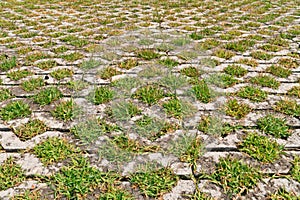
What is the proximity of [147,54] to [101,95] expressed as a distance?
4.47 feet

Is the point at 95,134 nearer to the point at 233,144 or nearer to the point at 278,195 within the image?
the point at 233,144

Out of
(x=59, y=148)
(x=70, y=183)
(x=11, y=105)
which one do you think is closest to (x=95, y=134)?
(x=59, y=148)

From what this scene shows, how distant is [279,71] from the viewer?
12.5ft

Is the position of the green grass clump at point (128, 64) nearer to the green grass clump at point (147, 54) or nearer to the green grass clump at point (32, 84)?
the green grass clump at point (147, 54)

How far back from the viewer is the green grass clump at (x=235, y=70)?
3.79m

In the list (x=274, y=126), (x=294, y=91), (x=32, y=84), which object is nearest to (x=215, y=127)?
(x=274, y=126)

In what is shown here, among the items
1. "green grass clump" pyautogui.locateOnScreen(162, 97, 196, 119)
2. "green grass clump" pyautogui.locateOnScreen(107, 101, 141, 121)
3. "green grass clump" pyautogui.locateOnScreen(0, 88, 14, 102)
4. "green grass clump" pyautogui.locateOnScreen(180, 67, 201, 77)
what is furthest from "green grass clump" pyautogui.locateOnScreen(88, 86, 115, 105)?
"green grass clump" pyautogui.locateOnScreen(180, 67, 201, 77)

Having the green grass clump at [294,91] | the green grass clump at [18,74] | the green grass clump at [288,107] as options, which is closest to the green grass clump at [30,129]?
the green grass clump at [18,74]

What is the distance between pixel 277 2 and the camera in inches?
333

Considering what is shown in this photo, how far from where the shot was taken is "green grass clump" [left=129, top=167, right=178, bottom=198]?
2041mm

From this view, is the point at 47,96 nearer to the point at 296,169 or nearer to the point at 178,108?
the point at 178,108

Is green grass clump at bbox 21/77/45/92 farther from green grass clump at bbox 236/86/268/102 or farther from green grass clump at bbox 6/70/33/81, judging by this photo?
green grass clump at bbox 236/86/268/102

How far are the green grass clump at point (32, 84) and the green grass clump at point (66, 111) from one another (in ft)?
1.88

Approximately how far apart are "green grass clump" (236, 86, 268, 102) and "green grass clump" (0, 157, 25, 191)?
221 centimetres
